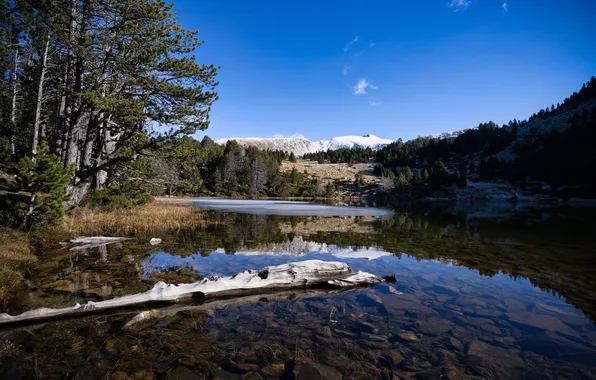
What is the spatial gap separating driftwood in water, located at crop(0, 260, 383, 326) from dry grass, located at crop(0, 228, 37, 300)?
2212mm

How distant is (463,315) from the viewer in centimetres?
754

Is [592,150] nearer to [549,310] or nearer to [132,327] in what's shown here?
[549,310]

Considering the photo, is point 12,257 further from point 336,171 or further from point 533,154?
point 533,154

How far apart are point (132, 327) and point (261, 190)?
A: 368 feet

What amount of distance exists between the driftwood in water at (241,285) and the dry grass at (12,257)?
87.1 inches

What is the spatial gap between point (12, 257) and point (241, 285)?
8071 millimetres

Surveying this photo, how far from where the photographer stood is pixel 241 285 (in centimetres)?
804

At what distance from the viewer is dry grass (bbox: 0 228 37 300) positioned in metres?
7.50

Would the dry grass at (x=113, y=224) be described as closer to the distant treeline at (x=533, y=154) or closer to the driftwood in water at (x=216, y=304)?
the driftwood in water at (x=216, y=304)

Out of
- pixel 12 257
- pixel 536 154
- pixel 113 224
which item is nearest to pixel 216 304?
pixel 12 257

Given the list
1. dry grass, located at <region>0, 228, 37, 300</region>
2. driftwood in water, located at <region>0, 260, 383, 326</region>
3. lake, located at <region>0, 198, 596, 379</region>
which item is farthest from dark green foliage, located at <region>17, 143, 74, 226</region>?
driftwood in water, located at <region>0, 260, 383, 326</region>

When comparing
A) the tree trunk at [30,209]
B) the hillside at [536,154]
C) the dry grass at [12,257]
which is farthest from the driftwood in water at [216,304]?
the hillside at [536,154]

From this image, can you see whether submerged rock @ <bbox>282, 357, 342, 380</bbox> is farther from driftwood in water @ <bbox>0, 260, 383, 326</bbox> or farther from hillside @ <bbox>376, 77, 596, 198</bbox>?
hillside @ <bbox>376, 77, 596, 198</bbox>

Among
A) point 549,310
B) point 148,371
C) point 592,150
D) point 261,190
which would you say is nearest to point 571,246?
point 549,310
